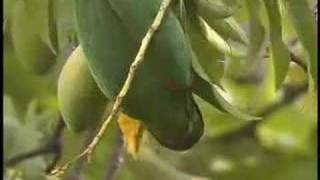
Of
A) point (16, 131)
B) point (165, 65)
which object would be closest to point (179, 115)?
point (165, 65)

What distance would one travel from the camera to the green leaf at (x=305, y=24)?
0.74 meters

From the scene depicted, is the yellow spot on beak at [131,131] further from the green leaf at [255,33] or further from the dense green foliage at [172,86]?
the green leaf at [255,33]

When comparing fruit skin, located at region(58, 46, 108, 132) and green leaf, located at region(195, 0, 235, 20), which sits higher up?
green leaf, located at region(195, 0, 235, 20)

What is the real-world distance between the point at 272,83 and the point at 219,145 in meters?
0.09

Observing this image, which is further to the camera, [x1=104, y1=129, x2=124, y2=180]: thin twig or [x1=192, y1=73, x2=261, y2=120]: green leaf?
[x1=104, y1=129, x2=124, y2=180]: thin twig

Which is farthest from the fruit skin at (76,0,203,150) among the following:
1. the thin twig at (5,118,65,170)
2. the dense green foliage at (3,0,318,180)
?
the thin twig at (5,118,65,170)

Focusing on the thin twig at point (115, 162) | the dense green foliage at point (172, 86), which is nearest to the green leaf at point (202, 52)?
the dense green foliage at point (172, 86)

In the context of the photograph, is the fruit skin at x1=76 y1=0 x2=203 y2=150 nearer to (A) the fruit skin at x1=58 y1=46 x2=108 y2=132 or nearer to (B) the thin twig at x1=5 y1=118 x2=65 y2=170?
(A) the fruit skin at x1=58 y1=46 x2=108 y2=132

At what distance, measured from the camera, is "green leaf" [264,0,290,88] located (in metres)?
0.75

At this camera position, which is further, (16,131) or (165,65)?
(16,131)

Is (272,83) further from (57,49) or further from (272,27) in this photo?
(57,49)

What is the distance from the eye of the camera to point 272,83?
0.82m

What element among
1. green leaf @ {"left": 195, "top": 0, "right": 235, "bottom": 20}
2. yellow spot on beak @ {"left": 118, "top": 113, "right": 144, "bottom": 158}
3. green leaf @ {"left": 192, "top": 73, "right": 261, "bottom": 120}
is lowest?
yellow spot on beak @ {"left": 118, "top": 113, "right": 144, "bottom": 158}

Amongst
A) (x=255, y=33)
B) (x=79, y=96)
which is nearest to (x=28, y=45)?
(x=79, y=96)
